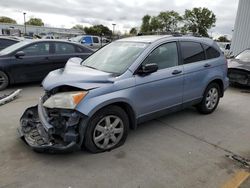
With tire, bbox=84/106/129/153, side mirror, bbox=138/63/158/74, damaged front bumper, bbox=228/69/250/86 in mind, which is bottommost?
tire, bbox=84/106/129/153

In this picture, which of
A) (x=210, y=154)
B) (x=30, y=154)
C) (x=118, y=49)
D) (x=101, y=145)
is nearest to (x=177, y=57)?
(x=118, y=49)

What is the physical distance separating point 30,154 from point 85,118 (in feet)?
3.29

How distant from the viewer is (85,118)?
9.89 ft

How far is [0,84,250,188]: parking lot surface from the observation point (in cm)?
276

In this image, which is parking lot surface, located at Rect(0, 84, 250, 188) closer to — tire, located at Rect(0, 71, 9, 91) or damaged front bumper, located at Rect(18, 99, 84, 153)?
damaged front bumper, located at Rect(18, 99, 84, 153)

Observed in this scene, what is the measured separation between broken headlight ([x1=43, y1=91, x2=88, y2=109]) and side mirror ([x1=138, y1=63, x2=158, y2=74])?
100cm

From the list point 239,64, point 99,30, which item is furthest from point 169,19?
point 239,64

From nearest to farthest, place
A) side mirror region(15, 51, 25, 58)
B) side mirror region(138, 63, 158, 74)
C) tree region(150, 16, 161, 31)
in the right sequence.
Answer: side mirror region(138, 63, 158, 74), side mirror region(15, 51, 25, 58), tree region(150, 16, 161, 31)

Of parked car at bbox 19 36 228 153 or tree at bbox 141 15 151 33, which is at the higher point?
tree at bbox 141 15 151 33

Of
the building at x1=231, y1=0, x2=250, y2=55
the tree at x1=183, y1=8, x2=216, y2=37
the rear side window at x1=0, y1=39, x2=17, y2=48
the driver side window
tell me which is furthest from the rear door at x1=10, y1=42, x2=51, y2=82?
the tree at x1=183, y1=8, x2=216, y2=37

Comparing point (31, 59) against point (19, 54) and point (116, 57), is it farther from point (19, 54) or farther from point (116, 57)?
point (116, 57)

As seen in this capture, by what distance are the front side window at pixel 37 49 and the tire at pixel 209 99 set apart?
4.89m

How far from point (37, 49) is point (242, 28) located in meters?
13.3

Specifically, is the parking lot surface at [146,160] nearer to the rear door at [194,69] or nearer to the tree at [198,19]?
the rear door at [194,69]
